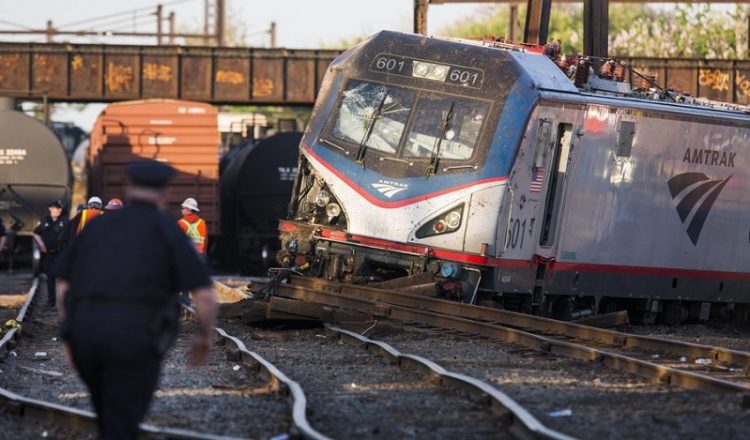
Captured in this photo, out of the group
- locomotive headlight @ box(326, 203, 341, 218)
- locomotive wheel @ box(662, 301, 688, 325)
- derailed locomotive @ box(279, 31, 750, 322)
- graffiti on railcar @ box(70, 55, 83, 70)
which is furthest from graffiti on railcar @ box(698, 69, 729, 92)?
A: locomotive headlight @ box(326, 203, 341, 218)

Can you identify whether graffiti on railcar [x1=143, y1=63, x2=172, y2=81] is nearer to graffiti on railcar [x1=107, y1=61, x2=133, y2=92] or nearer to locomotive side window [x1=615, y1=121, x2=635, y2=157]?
graffiti on railcar [x1=107, y1=61, x2=133, y2=92]

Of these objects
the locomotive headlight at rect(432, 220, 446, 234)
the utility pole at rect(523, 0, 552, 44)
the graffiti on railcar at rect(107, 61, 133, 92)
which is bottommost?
the locomotive headlight at rect(432, 220, 446, 234)

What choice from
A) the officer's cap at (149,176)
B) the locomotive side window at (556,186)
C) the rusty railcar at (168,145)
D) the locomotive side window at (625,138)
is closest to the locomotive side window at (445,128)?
the locomotive side window at (556,186)

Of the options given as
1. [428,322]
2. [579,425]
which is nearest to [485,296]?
[428,322]

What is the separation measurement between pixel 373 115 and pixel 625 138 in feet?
9.48

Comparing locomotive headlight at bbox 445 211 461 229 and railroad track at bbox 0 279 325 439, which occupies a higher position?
locomotive headlight at bbox 445 211 461 229

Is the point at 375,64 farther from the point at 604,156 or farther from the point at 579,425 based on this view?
the point at 579,425

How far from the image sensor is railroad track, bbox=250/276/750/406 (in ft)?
41.4

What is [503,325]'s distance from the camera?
15.1 metres

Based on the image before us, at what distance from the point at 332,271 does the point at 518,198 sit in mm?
2129

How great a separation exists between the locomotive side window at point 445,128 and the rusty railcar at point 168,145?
15563 millimetres

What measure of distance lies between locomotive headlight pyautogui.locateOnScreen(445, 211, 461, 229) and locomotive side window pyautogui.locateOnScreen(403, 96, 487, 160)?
1.90ft

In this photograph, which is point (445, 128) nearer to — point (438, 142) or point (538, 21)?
point (438, 142)

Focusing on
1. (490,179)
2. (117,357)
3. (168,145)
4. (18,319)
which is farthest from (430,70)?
(168,145)
